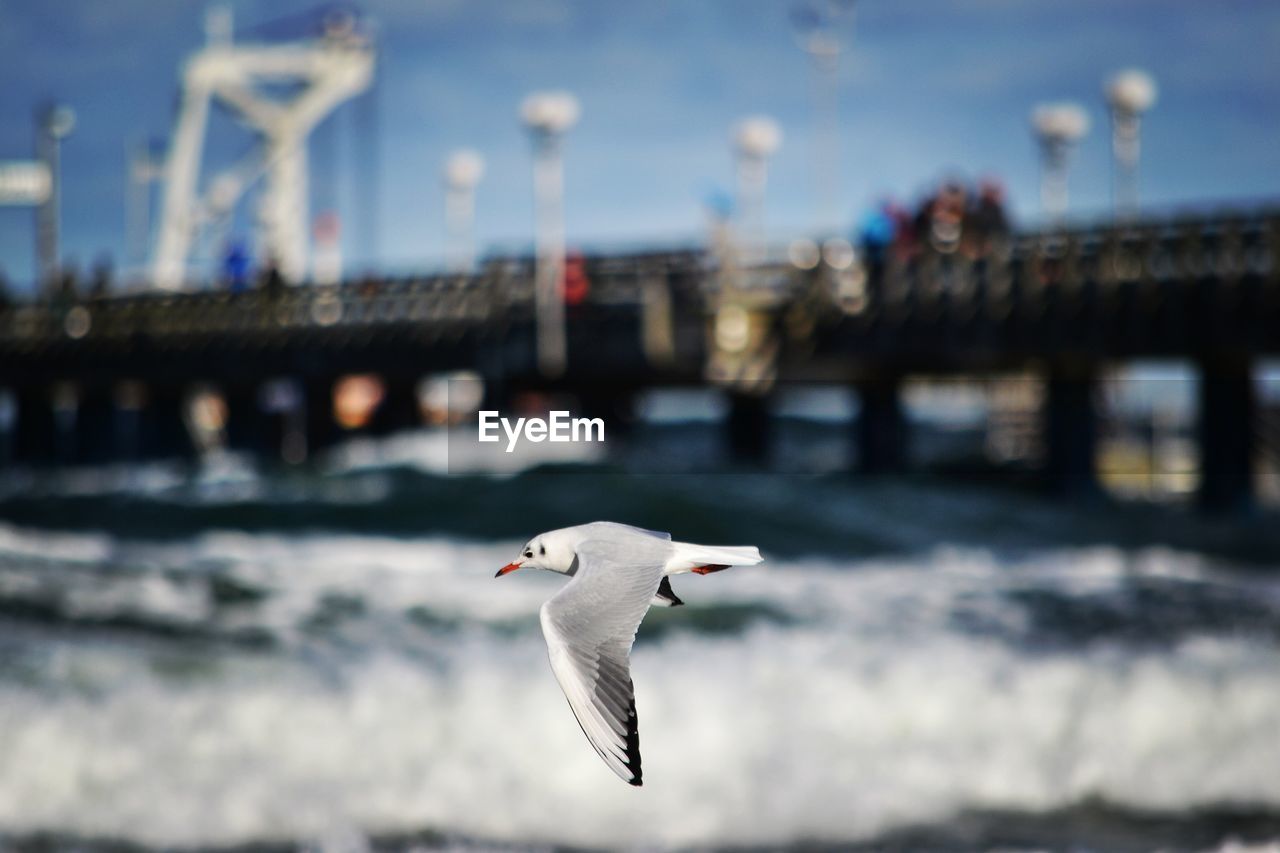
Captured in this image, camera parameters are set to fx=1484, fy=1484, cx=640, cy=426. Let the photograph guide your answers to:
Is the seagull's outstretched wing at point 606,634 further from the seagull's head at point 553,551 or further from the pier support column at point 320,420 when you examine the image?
the pier support column at point 320,420

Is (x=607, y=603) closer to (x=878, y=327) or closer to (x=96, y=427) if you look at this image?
(x=878, y=327)

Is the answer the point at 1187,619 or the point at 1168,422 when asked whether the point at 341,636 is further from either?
the point at 1168,422

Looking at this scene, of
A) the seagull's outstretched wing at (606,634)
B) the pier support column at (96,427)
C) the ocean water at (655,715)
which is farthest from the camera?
the pier support column at (96,427)

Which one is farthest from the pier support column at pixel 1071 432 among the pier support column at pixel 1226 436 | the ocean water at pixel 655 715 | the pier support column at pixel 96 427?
the pier support column at pixel 96 427

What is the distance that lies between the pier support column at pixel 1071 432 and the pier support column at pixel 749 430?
6.13 meters

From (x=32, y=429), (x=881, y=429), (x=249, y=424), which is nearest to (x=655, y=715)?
(x=881, y=429)

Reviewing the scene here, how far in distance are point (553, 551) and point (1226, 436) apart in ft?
103

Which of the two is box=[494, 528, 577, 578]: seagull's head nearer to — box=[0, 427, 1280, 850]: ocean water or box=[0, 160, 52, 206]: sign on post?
box=[0, 427, 1280, 850]: ocean water

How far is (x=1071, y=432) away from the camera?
3191cm

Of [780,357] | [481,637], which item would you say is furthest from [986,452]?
[481,637]

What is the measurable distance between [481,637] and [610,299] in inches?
809

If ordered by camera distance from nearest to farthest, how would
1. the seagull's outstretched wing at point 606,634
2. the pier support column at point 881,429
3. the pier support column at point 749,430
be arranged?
the seagull's outstretched wing at point 606,634 < the pier support column at point 749,430 < the pier support column at point 881,429

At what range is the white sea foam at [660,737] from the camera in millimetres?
7137

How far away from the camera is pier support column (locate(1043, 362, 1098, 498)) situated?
101ft
